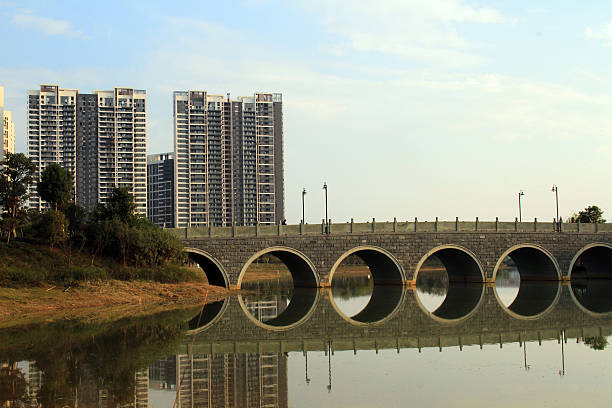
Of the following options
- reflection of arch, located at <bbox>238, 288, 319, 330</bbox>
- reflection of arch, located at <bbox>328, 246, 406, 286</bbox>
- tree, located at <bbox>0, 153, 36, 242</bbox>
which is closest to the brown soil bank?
reflection of arch, located at <bbox>238, 288, 319, 330</bbox>

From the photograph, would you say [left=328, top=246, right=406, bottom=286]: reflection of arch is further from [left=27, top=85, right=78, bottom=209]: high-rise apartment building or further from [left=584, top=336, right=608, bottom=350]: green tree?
[left=27, top=85, right=78, bottom=209]: high-rise apartment building

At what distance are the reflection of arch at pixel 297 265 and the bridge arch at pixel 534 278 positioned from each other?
11176 millimetres

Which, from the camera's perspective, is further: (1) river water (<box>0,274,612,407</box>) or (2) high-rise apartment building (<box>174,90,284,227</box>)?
(2) high-rise apartment building (<box>174,90,284,227</box>)

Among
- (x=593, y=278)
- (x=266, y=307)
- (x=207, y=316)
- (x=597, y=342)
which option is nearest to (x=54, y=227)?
(x=207, y=316)

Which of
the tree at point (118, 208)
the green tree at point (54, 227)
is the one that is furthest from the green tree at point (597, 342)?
the tree at point (118, 208)

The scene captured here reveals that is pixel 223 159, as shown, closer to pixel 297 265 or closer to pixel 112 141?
pixel 112 141

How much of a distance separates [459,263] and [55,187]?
27.1 meters

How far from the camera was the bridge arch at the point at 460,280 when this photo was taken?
31.4 metres

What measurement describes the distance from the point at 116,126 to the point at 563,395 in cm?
7233

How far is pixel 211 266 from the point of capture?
41312 millimetres

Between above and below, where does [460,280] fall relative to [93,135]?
below

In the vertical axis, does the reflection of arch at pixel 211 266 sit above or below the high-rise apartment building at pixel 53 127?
below

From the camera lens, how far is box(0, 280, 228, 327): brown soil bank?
85.5 feet

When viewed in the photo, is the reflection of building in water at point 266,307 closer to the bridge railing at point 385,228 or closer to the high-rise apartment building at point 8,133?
the bridge railing at point 385,228
